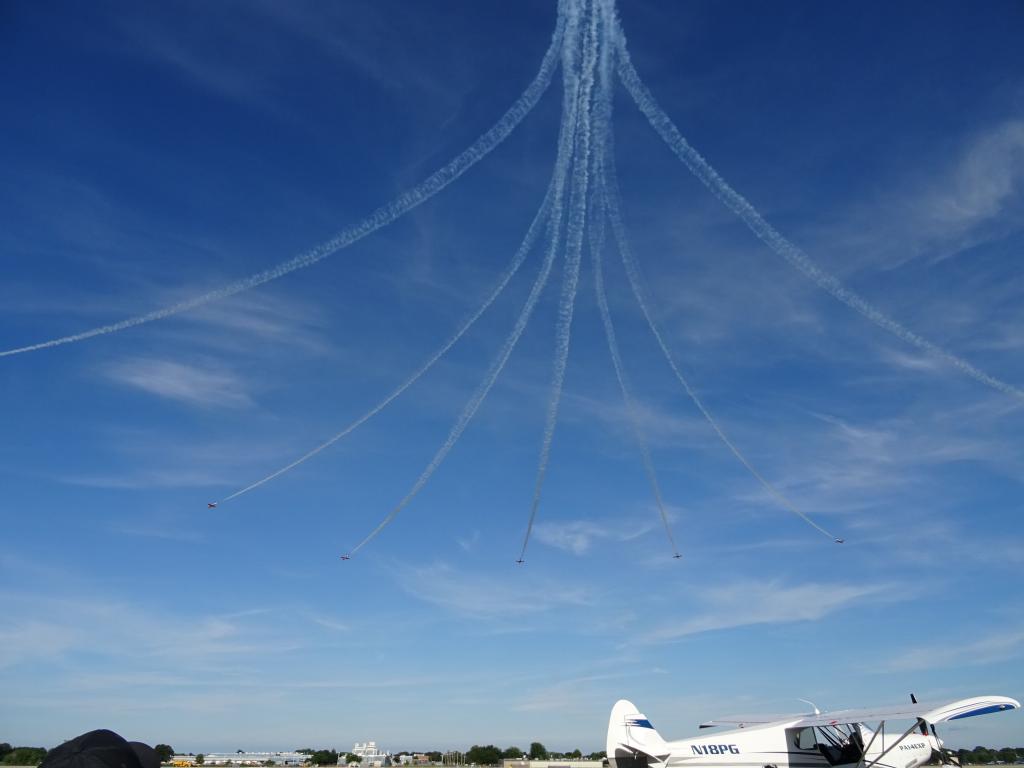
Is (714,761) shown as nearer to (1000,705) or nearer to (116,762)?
(1000,705)

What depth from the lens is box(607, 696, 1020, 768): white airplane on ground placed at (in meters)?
34.1

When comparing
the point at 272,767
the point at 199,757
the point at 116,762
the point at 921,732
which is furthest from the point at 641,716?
the point at 199,757

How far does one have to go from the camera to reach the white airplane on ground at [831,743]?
34.1 m

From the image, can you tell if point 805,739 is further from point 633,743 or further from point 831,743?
point 633,743

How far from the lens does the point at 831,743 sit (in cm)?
3628

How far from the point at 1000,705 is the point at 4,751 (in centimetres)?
17729

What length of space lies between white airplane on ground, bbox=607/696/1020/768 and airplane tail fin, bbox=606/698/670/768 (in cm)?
23

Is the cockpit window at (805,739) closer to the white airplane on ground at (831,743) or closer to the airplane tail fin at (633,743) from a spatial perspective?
the white airplane on ground at (831,743)

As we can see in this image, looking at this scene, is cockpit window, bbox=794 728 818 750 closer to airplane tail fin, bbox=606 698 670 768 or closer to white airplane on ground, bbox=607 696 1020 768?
white airplane on ground, bbox=607 696 1020 768

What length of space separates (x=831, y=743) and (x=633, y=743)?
10883 millimetres

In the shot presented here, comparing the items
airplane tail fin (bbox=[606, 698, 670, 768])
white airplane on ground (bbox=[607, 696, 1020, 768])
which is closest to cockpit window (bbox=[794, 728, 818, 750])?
white airplane on ground (bbox=[607, 696, 1020, 768])

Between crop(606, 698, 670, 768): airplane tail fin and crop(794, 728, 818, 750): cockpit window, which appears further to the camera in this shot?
crop(606, 698, 670, 768): airplane tail fin

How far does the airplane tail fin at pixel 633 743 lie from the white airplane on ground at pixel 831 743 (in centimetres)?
23

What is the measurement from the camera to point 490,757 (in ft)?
579
